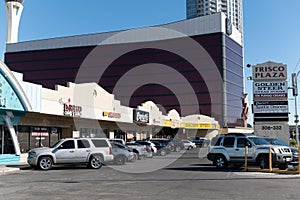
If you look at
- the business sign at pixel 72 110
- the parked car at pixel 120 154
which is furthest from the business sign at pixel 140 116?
the parked car at pixel 120 154

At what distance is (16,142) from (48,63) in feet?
312

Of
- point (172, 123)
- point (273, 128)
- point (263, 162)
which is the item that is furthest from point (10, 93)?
point (172, 123)

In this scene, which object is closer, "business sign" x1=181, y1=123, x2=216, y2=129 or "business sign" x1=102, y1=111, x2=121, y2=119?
"business sign" x1=102, y1=111, x2=121, y2=119

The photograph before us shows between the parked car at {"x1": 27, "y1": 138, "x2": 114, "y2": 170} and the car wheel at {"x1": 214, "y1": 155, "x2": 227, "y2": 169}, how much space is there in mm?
5962

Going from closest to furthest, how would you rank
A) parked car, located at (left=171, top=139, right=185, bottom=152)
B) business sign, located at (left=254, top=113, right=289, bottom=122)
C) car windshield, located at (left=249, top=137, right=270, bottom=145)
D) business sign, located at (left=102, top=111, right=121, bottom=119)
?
car windshield, located at (left=249, top=137, right=270, bottom=145) → business sign, located at (left=254, top=113, right=289, bottom=122) → business sign, located at (left=102, top=111, right=121, bottom=119) → parked car, located at (left=171, top=139, right=185, bottom=152)

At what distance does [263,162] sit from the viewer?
64.4ft

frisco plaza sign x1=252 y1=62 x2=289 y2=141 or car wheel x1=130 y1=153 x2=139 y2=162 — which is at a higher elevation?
frisco plaza sign x1=252 y1=62 x2=289 y2=141

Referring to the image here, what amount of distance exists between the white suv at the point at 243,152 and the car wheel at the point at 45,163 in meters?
8.64

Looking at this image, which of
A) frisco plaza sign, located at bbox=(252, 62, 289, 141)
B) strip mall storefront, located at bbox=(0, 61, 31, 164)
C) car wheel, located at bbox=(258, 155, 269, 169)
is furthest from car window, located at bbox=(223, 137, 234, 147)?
strip mall storefront, located at bbox=(0, 61, 31, 164)

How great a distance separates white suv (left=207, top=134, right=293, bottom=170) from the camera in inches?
765

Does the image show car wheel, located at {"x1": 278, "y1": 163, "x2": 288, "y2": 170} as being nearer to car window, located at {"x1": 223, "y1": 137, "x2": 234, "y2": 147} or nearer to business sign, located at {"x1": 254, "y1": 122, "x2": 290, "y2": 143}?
car window, located at {"x1": 223, "y1": 137, "x2": 234, "y2": 147}

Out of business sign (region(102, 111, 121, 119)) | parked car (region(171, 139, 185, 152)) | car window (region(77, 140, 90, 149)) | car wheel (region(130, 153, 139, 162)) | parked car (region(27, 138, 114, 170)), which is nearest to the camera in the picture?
parked car (region(27, 138, 114, 170))

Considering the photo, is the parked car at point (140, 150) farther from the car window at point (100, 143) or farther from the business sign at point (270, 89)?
the business sign at point (270, 89)

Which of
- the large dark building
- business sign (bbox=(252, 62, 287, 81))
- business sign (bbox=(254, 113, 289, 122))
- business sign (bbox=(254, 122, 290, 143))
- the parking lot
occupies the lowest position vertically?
the parking lot
